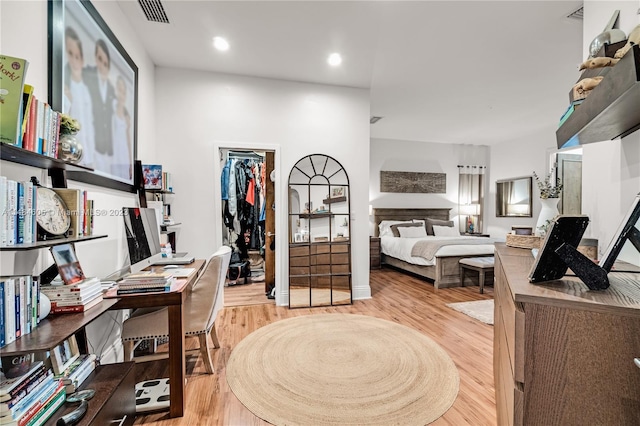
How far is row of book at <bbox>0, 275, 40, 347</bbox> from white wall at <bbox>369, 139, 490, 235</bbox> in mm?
5865

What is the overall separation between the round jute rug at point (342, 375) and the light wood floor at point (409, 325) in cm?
8

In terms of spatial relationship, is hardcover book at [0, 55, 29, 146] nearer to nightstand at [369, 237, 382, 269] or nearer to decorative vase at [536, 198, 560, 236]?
decorative vase at [536, 198, 560, 236]

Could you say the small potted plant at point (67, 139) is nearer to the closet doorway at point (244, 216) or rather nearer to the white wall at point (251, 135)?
the white wall at point (251, 135)

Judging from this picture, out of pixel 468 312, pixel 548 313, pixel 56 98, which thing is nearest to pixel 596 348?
pixel 548 313

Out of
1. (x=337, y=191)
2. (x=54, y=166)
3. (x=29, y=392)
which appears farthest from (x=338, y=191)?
(x=29, y=392)

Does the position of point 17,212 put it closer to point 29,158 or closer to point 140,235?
point 29,158

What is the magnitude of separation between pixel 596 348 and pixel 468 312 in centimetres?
287

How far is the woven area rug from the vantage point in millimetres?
3153

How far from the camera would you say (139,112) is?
9.30ft

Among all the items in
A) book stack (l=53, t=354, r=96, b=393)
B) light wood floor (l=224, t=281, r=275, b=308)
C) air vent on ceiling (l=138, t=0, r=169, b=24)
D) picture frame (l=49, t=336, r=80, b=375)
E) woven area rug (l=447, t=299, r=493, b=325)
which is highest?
air vent on ceiling (l=138, t=0, r=169, b=24)

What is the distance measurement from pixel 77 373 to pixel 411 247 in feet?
15.2

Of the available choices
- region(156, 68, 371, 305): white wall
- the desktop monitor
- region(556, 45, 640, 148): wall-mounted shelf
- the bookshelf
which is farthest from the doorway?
the bookshelf

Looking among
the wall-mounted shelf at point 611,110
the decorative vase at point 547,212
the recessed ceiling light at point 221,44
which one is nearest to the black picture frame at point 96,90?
the recessed ceiling light at point 221,44

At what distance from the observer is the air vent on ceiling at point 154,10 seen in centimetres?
232
